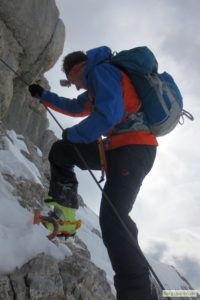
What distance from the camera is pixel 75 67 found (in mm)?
5293

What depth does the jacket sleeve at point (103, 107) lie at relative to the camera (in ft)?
14.2

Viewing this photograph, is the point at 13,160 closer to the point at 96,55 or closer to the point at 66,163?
the point at 66,163

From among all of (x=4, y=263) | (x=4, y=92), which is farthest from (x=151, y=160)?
(x=4, y=92)

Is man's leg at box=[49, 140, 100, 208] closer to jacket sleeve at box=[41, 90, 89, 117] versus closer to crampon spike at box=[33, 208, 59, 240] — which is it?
crampon spike at box=[33, 208, 59, 240]

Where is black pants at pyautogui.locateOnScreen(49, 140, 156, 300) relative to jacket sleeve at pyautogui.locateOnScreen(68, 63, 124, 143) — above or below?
below

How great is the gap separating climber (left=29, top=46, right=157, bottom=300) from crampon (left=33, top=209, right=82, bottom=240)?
0.23 m

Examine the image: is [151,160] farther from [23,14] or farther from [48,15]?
[48,15]

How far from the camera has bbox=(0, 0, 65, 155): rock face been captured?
17453 mm

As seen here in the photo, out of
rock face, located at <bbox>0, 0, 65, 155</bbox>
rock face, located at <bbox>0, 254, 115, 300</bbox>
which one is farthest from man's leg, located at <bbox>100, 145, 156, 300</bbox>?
rock face, located at <bbox>0, 0, 65, 155</bbox>

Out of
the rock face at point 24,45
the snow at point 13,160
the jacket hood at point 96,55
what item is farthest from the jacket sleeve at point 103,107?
the rock face at point 24,45

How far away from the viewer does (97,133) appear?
4.43 meters

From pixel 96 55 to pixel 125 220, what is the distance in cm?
201

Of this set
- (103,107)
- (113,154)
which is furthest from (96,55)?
(113,154)

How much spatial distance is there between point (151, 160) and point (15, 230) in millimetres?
1812
